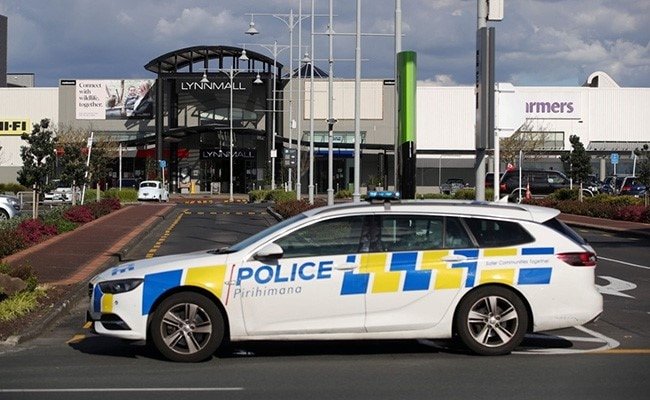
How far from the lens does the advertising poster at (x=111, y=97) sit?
79.5 m

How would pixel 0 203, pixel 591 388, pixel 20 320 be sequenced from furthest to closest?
pixel 0 203 < pixel 20 320 < pixel 591 388

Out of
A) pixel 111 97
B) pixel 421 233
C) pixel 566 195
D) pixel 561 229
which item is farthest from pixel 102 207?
pixel 111 97

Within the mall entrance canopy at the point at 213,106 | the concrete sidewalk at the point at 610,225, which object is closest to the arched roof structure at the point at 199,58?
the mall entrance canopy at the point at 213,106

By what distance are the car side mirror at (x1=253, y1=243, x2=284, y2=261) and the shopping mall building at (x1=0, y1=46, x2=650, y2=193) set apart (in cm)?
6633

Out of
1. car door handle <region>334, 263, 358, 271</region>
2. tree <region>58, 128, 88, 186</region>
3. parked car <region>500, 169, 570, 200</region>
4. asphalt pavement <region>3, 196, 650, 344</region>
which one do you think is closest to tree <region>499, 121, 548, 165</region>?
parked car <region>500, 169, 570, 200</region>

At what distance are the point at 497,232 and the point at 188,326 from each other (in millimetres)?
3189

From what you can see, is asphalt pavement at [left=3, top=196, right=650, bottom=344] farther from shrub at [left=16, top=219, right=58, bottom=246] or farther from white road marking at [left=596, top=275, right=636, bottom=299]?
white road marking at [left=596, top=275, right=636, bottom=299]

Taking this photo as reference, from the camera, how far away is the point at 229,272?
9.46m

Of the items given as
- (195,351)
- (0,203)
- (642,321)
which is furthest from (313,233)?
(0,203)

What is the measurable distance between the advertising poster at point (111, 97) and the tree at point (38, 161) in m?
50.1

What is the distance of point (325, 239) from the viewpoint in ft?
31.8

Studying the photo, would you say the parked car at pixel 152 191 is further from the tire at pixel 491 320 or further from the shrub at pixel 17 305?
the tire at pixel 491 320

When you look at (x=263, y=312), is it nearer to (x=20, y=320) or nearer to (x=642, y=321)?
(x=20, y=320)

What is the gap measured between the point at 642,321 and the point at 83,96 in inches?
2833
